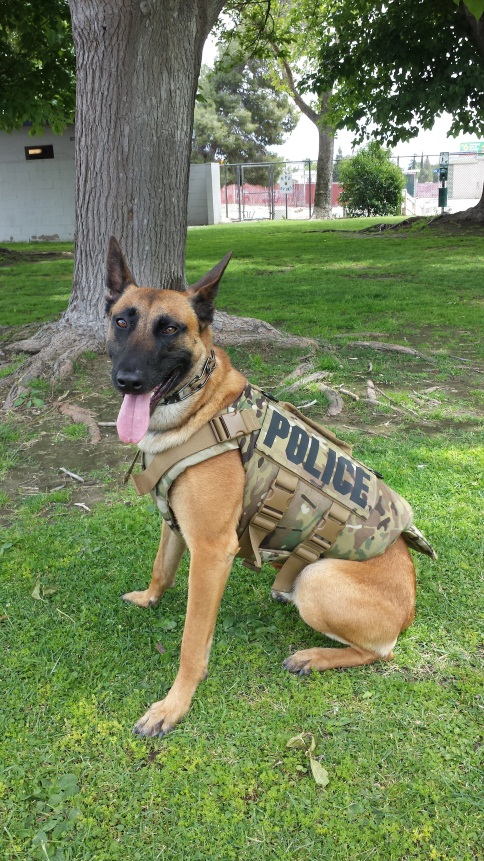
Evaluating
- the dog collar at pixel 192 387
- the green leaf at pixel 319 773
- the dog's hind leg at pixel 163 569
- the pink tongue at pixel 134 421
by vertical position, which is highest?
the dog collar at pixel 192 387

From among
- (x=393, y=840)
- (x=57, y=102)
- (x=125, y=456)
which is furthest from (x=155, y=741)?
(x=57, y=102)

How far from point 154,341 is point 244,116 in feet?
200

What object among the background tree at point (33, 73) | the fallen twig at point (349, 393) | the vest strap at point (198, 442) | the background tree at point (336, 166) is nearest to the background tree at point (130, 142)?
the fallen twig at point (349, 393)

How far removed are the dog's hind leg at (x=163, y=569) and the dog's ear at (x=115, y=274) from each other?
123 centimetres

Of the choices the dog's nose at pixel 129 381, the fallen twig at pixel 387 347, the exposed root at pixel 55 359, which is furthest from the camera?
the fallen twig at pixel 387 347

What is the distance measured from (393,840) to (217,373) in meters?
2.03

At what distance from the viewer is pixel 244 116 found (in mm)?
56781

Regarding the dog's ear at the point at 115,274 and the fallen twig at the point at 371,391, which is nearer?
the dog's ear at the point at 115,274

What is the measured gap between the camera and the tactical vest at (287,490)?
279cm

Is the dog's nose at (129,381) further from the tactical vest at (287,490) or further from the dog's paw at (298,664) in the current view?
the dog's paw at (298,664)

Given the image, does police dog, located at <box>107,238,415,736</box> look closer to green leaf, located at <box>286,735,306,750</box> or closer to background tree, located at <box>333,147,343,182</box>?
green leaf, located at <box>286,735,306,750</box>

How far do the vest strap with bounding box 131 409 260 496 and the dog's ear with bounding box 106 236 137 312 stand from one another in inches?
35.2

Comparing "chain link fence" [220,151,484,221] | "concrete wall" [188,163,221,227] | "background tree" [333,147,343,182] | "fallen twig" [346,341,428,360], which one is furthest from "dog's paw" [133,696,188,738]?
"background tree" [333,147,343,182]

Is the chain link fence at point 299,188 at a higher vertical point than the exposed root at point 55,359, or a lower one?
higher
